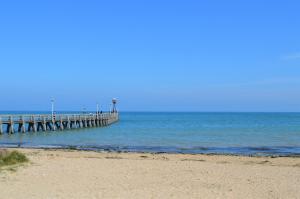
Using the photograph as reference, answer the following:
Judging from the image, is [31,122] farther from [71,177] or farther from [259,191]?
[259,191]

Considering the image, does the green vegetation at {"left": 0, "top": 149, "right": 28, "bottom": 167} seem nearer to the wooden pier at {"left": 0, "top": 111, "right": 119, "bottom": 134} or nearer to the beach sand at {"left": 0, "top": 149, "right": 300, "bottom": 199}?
the beach sand at {"left": 0, "top": 149, "right": 300, "bottom": 199}

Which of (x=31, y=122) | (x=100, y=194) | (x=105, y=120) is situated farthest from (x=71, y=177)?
(x=105, y=120)

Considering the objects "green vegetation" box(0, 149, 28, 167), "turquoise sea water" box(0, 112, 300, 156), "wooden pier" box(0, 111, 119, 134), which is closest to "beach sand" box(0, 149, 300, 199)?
"green vegetation" box(0, 149, 28, 167)

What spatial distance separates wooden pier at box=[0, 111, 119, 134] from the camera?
42.7m

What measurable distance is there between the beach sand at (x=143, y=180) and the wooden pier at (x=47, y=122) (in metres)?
25.5

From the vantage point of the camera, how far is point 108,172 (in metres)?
A: 15.4

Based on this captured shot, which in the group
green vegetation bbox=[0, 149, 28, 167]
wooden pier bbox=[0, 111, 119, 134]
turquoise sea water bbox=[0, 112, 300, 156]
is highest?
wooden pier bbox=[0, 111, 119, 134]

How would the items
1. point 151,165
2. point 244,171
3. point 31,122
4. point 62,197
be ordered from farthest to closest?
point 31,122 < point 151,165 < point 244,171 < point 62,197

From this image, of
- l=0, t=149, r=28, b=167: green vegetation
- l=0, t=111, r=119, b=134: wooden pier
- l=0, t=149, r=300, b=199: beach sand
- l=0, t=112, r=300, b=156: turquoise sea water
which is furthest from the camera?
l=0, t=111, r=119, b=134: wooden pier

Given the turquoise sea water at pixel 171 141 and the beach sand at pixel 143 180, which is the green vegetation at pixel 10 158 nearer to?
the beach sand at pixel 143 180

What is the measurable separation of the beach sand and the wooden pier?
25511mm

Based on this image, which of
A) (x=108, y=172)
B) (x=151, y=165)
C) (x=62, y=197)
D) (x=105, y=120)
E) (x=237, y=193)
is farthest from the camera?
(x=105, y=120)

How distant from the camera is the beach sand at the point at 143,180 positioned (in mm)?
11797

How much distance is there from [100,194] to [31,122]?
35.5 meters
